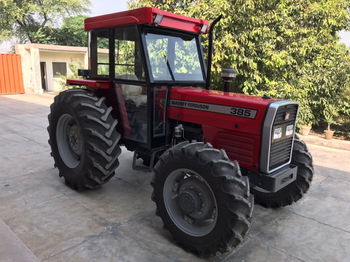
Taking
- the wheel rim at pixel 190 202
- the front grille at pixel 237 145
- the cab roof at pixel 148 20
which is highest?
the cab roof at pixel 148 20

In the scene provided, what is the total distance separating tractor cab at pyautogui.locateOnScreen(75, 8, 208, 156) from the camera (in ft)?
10.4

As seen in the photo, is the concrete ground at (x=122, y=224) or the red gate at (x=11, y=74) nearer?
the concrete ground at (x=122, y=224)

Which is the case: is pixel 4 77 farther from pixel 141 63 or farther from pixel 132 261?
pixel 132 261

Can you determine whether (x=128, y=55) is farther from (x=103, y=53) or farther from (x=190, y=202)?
Answer: (x=190, y=202)

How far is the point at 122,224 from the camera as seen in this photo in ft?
9.98

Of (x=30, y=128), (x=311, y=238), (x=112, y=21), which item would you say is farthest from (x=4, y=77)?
(x=311, y=238)

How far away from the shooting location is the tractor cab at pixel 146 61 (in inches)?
125

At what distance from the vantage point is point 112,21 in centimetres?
344

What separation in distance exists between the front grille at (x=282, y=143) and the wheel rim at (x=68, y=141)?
2.49 metres

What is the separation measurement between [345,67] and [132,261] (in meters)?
7.76

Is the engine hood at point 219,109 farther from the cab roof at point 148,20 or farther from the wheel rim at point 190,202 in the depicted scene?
the cab roof at point 148,20

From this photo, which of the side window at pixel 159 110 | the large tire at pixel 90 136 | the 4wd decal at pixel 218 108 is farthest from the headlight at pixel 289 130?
the large tire at pixel 90 136

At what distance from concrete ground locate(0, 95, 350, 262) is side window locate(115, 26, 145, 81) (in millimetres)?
1544

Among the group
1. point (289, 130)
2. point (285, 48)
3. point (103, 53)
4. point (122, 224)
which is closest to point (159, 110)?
point (103, 53)
